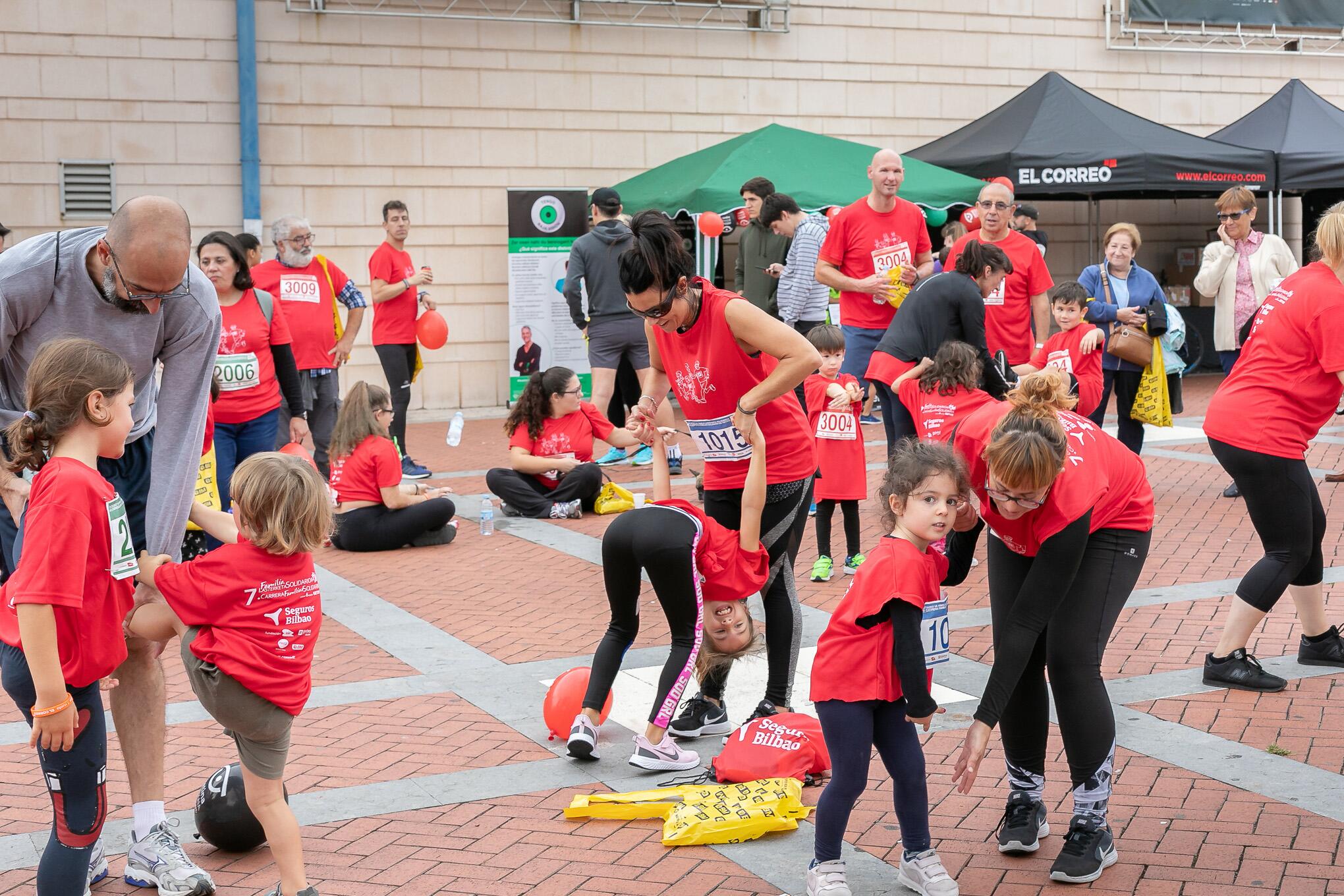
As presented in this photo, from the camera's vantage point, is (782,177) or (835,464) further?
(782,177)

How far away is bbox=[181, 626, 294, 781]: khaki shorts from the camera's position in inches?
139

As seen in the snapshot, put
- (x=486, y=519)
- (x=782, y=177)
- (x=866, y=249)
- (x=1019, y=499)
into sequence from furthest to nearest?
(x=782, y=177), (x=486, y=519), (x=866, y=249), (x=1019, y=499)

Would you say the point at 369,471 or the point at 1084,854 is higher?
the point at 369,471

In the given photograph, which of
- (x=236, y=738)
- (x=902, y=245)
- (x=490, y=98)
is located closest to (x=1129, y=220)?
(x=490, y=98)

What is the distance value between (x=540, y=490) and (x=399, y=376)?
2536 mm

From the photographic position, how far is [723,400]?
4.85 meters

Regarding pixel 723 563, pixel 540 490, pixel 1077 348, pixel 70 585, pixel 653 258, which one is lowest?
pixel 540 490

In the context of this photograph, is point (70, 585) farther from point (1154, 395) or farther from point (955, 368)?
point (1154, 395)

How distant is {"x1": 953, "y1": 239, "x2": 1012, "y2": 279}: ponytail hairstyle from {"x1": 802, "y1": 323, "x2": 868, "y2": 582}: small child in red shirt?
0.89 metres

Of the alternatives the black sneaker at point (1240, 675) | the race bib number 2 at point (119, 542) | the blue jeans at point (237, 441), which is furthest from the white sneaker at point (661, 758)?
the blue jeans at point (237, 441)

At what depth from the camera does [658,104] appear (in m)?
16.2

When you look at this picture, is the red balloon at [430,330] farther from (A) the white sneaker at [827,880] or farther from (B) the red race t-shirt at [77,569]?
(A) the white sneaker at [827,880]

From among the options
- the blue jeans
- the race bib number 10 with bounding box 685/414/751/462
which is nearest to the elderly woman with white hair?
the blue jeans

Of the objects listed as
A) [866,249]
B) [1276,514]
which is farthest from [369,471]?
[1276,514]
